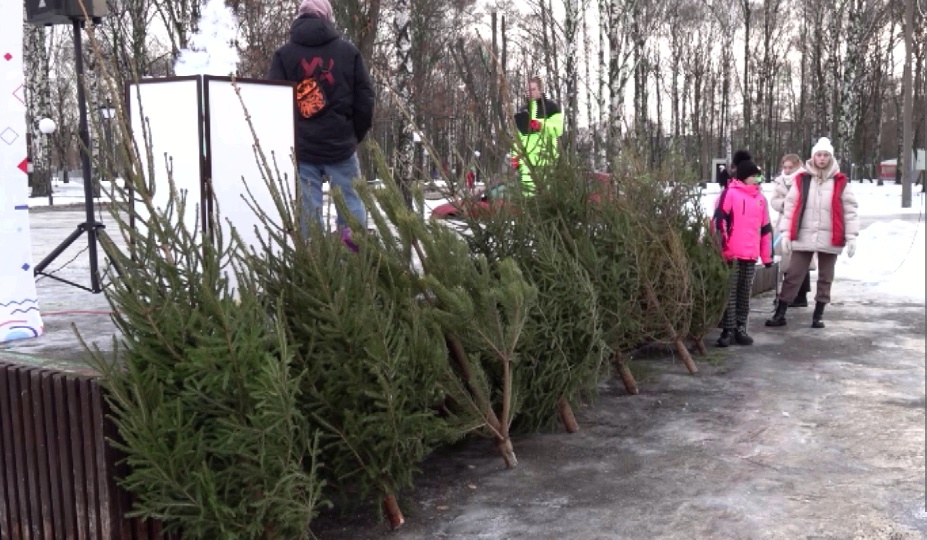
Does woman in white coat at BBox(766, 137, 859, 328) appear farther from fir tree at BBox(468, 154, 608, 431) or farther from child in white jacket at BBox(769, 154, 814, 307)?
fir tree at BBox(468, 154, 608, 431)

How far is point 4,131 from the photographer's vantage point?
5883 millimetres

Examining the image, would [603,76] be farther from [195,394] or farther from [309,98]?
[195,394]

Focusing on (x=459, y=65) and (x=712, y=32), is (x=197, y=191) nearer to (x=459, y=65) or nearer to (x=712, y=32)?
(x=459, y=65)

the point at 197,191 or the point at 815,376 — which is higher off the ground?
the point at 197,191

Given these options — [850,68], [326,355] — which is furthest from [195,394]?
[850,68]

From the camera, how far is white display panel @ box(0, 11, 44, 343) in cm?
585

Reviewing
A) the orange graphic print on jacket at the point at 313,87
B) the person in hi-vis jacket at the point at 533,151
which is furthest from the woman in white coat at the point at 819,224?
the orange graphic print on jacket at the point at 313,87

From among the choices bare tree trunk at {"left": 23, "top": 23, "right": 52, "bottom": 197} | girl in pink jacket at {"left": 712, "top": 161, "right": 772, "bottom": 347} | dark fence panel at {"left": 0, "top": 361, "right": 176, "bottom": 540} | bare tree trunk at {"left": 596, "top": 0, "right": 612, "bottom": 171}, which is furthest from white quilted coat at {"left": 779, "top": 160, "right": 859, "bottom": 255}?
Result: bare tree trunk at {"left": 23, "top": 23, "right": 52, "bottom": 197}

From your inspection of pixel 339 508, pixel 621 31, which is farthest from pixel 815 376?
pixel 621 31

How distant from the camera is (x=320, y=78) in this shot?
6.02 meters

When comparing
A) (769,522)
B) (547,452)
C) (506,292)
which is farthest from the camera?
(547,452)

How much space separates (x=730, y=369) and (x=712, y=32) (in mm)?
47180

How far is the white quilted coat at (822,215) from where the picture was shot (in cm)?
794

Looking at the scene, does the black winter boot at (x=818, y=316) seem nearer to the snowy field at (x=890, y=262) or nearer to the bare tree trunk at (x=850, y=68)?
the snowy field at (x=890, y=262)
